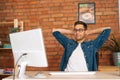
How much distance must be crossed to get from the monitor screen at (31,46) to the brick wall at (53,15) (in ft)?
6.93

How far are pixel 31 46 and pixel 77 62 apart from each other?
871 millimetres

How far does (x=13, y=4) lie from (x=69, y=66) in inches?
86.4

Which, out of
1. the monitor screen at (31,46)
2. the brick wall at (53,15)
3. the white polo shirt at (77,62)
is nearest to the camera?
the monitor screen at (31,46)

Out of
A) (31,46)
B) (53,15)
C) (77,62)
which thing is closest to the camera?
(31,46)

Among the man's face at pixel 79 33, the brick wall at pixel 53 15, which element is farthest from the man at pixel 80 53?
the brick wall at pixel 53 15

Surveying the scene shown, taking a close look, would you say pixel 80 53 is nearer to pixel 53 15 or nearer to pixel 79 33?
pixel 79 33

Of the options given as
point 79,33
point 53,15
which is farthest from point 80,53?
point 53,15

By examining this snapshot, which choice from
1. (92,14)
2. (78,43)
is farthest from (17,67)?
(92,14)

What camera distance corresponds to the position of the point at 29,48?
2031 mm

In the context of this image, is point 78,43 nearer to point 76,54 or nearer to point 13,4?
point 76,54

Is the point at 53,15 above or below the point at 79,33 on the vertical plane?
above

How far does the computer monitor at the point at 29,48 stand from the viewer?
196cm

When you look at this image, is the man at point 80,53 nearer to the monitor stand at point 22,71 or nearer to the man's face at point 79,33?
the man's face at point 79,33

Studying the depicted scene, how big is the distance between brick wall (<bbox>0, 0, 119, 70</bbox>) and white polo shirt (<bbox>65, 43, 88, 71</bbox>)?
1.40 meters
